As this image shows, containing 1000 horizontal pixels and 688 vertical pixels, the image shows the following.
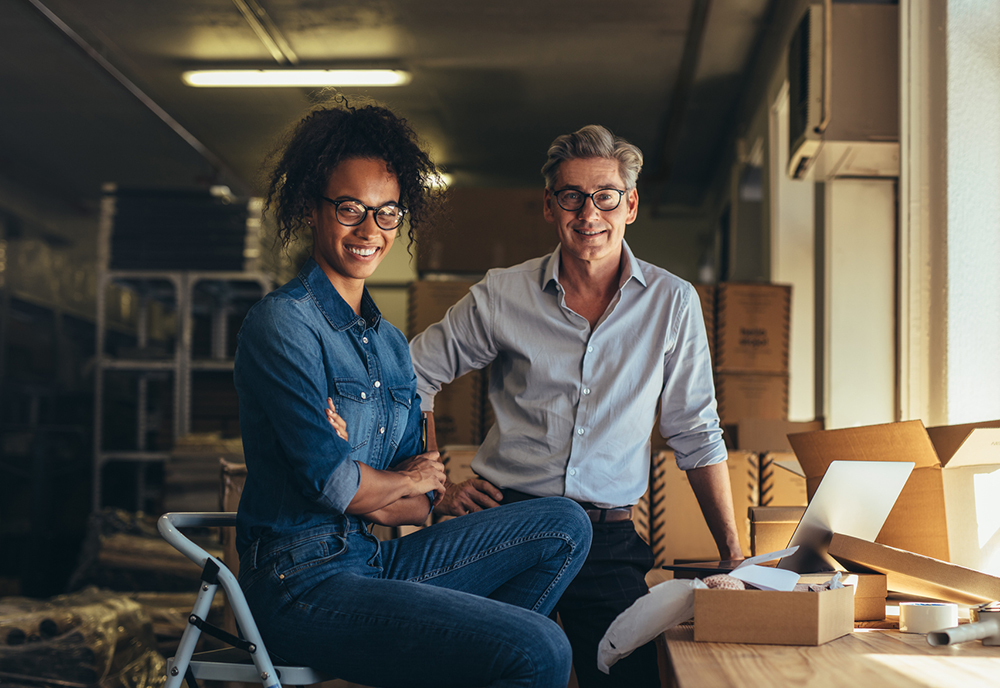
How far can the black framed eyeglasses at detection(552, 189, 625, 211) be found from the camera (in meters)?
1.82

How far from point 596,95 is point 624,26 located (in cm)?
108

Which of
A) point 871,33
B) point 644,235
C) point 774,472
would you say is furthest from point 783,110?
point 644,235

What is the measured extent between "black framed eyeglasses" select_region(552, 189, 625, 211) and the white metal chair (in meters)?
1.01

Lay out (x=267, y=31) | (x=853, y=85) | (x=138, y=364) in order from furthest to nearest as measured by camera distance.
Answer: (x=138, y=364)
(x=267, y=31)
(x=853, y=85)

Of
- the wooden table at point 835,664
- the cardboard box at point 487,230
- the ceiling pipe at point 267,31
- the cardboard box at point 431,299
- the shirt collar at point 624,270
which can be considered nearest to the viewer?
the wooden table at point 835,664

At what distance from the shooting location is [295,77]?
552 centimetres

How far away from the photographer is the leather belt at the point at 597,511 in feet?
5.86

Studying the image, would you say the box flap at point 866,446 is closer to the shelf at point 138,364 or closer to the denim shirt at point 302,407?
the denim shirt at point 302,407

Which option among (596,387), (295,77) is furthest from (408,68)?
(596,387)

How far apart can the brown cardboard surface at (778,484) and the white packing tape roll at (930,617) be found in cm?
137

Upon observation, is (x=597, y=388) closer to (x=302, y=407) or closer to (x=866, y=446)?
(x=866, y=446)

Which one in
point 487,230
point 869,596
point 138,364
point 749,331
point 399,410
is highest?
point 487,230

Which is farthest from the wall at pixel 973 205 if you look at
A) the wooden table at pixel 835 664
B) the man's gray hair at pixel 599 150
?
the wooden table at pixel 835 664

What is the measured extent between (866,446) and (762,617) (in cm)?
78
